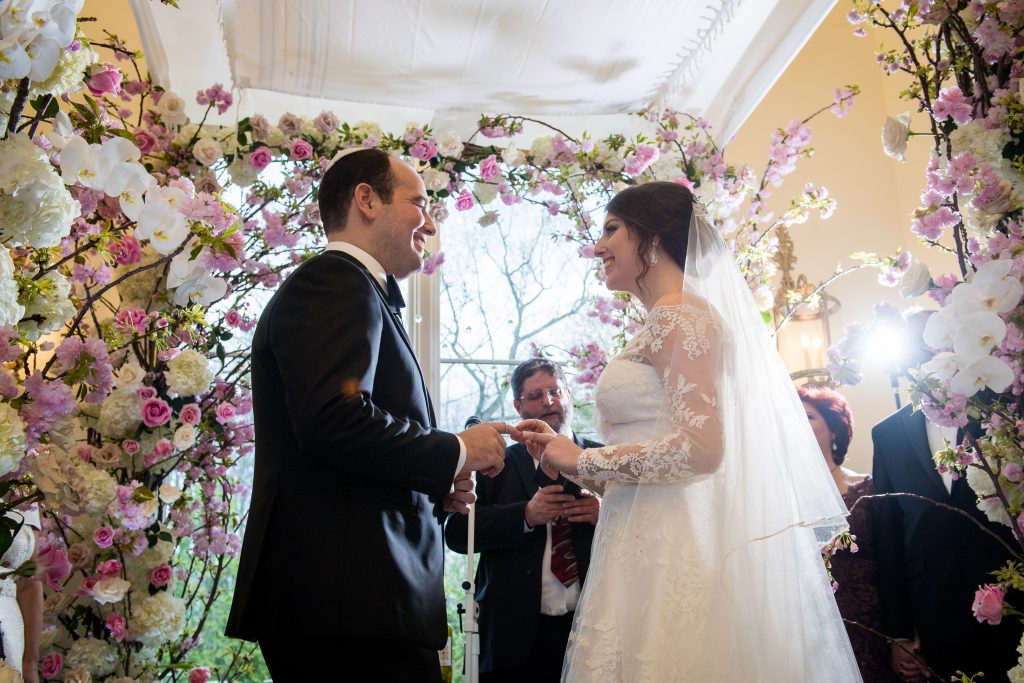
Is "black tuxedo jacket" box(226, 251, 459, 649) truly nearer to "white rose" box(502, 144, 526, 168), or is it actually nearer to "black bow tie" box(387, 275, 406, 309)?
"black bow tie" box(387, 275, 406, 309)

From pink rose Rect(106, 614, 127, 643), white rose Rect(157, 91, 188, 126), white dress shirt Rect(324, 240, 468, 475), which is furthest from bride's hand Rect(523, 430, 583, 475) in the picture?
white rose Rect(157, 91, 188, 126)

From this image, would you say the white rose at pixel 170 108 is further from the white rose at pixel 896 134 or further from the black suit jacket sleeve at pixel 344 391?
the white rose at pixel 896 134

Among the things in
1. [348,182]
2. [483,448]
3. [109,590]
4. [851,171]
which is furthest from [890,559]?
[851,171]

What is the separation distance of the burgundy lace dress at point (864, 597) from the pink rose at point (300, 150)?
2.46 m

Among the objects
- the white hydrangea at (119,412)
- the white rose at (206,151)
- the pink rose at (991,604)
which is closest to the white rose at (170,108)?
the white rose at (206,151)

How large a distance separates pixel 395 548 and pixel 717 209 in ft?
8.09

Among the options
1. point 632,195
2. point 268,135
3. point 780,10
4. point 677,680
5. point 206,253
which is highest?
point 780,10

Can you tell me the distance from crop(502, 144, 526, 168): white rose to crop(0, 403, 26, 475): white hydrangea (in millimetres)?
2814

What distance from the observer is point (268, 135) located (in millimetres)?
3514

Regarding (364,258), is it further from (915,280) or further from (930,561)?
(930,561)

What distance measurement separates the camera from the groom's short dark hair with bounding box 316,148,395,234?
2258mm

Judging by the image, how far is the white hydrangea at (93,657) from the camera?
273 cm

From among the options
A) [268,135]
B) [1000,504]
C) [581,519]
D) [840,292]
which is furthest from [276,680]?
[840,292]

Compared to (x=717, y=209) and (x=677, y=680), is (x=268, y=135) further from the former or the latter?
(x=677, y=680)
